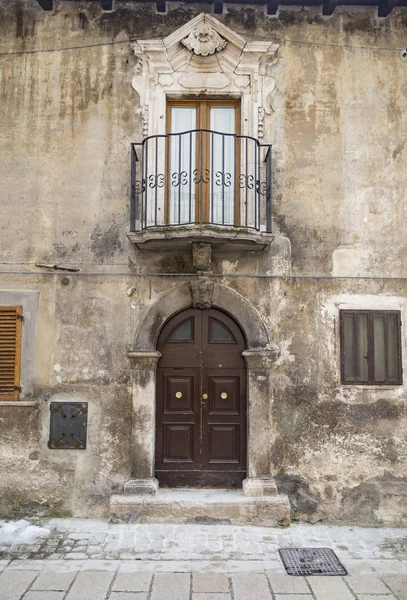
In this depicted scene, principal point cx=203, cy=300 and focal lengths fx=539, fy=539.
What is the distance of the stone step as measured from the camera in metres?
6.41

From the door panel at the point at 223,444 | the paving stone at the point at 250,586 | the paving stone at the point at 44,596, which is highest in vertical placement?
the door panel at the point at 223,444

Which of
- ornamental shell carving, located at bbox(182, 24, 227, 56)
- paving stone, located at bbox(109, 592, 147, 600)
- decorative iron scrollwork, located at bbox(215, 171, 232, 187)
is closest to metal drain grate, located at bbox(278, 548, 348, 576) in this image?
paving stone, located at bbox(109, 592, 147, 600)

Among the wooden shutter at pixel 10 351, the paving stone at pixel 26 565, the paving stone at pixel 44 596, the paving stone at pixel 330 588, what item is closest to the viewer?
the paving stone at pixel 44 596

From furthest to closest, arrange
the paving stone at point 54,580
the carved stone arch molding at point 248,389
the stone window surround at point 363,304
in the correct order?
the stone window surround at point 363,304 → the carved stone arch molding at point 248,389 → the paving stone at point 54,580

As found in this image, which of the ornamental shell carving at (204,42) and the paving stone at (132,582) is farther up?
the ornamental shell carving at (204,42)

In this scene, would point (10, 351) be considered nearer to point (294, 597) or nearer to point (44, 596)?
point (44, 596)

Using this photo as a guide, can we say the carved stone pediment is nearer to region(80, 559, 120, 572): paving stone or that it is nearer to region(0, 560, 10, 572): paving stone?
region(80, 559, 120, 572): paving stone

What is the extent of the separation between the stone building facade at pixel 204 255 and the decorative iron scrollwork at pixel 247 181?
0.09 feet

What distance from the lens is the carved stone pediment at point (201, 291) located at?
684 cm

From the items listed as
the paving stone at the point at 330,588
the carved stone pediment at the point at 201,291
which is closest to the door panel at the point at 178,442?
the carved stone pediment at the point at 201,291

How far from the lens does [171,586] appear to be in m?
4.95

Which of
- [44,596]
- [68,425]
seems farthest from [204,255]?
[44,596]

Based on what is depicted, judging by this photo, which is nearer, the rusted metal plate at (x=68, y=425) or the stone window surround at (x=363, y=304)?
the rusted metal plate at (x=68, y=425)

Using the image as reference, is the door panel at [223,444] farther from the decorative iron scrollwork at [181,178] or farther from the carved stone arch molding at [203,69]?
the carved stone arch molding at [203,69]
